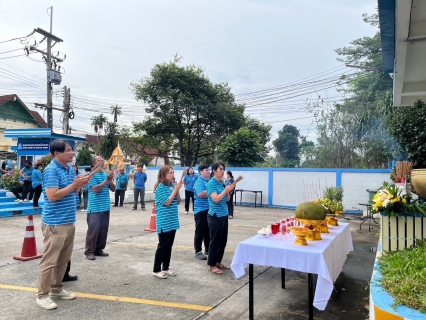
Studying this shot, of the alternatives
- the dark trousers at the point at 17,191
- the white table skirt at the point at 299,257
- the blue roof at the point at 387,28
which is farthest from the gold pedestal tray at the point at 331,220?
Result: the dark trousers at the point at 17,191

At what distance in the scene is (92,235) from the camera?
5.79 meters

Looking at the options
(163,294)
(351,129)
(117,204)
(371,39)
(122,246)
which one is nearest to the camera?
(163,294)

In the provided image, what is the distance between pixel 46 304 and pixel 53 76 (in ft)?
63.5

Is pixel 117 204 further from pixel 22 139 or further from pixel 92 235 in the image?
pixel 92 235

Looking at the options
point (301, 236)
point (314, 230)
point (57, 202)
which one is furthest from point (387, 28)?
point (57, 202)

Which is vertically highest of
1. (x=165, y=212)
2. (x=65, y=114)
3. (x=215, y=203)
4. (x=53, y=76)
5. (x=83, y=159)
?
(x=53, y=76)

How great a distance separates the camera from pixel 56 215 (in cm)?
376

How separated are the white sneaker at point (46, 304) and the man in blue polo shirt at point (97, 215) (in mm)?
1955

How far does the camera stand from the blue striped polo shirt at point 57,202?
3697 mm

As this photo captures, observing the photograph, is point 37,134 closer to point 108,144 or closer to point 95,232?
point 95,232

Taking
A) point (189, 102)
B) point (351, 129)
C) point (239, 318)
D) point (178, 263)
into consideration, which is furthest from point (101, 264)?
point (189, 102)

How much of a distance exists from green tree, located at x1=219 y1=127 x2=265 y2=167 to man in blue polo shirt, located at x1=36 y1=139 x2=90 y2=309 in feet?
46.6

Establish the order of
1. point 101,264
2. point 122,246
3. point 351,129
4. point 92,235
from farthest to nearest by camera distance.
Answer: point 351,129, point 122,246, point 92,235, point 101,264

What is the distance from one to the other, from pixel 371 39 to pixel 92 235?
1010 inches
